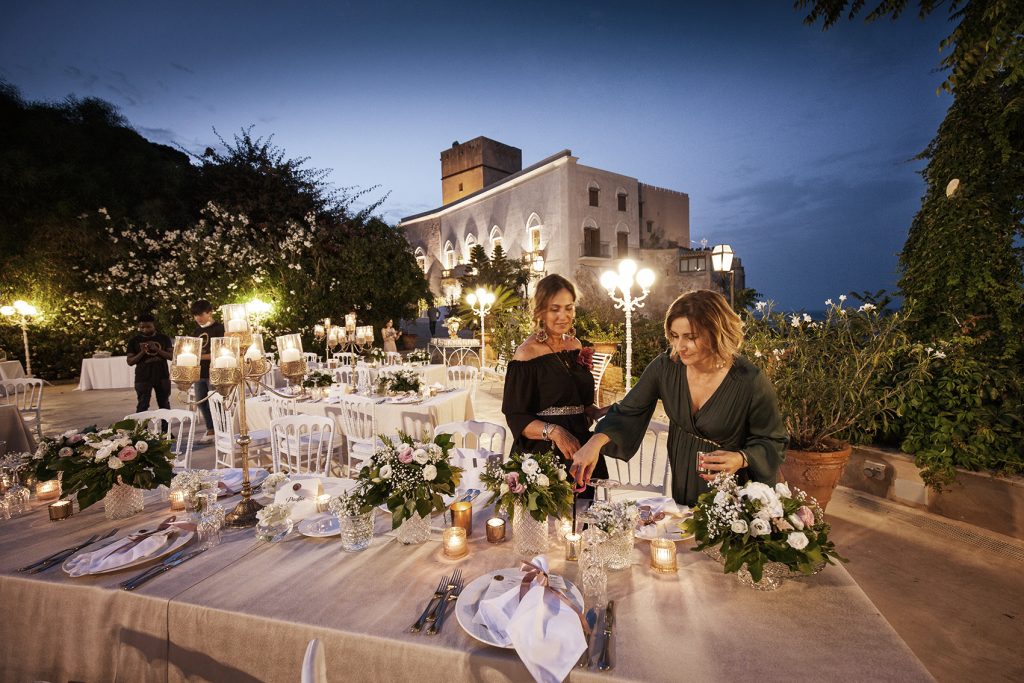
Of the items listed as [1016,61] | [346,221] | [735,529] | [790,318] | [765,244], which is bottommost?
[735,529]

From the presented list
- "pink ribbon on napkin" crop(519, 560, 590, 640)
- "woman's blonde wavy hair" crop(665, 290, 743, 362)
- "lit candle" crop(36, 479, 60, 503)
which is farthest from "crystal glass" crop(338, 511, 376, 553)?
"lit candle" crop(36, 479, 60, 503)

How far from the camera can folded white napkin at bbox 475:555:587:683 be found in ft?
3.33

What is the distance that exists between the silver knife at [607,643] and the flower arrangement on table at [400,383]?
423cm

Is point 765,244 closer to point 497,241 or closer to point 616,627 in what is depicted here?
point 497,241

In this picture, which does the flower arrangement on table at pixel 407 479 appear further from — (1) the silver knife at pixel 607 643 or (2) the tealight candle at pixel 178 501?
(2) the tealight candle at pixel 178 501

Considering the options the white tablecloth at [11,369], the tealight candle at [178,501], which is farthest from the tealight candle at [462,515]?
the white tablecloth at [11,369]

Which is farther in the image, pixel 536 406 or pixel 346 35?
pixel 346 35

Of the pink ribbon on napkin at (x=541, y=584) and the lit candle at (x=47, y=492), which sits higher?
the pink ribbon on napkin at (x=541, y=584)

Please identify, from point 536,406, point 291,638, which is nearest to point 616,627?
point 291,638

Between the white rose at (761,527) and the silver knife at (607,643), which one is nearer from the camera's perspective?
the silver knife at (607,643)

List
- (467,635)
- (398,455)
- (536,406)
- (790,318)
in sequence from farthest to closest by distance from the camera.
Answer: (790,318), (536,406), (398,455), (467,635)

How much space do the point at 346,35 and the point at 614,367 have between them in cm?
1578

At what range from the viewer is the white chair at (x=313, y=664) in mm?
898

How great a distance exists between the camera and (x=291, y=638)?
1.20 m
